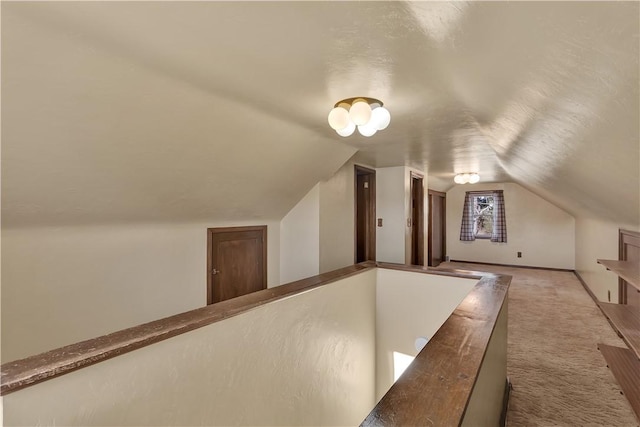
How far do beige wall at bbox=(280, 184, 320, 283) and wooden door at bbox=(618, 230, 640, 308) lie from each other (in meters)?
3.05

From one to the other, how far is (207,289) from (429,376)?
9.06 feet

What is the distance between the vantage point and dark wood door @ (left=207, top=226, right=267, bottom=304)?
129 inches

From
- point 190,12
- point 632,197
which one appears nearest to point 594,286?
point 632,197

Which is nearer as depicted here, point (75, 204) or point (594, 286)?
point (75, 204)

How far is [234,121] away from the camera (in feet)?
7.16

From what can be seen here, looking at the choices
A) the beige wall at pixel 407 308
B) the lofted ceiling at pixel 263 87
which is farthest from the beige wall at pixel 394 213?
the lofted ceiling at pixel 263 87

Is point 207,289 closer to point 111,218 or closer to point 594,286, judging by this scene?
point 111,218

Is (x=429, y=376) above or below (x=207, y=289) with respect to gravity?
above

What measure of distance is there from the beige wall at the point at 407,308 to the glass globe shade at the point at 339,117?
153 cm

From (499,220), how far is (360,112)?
6.70 metres

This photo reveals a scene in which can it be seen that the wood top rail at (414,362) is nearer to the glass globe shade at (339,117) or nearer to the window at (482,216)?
the glass globe shade at (339,117)

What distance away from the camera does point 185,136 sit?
6.77 feet

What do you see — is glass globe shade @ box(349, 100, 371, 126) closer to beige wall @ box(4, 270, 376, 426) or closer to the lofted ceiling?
the lofted ceiling

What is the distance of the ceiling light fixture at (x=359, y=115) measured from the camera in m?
1.84
